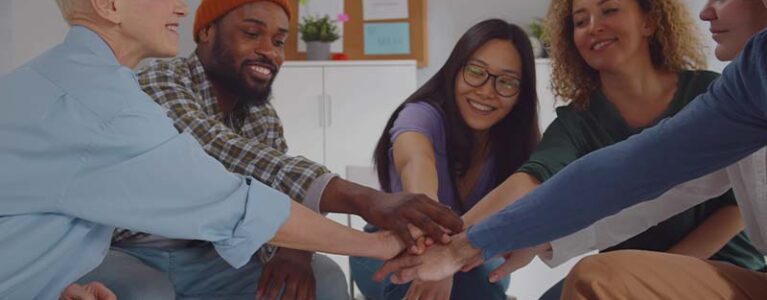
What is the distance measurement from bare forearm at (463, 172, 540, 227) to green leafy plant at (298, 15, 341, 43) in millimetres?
2431

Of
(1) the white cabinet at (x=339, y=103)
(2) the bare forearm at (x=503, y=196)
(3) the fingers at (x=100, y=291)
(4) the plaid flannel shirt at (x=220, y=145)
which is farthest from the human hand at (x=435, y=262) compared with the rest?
(1) the white cabinet at (x=339, y=103)

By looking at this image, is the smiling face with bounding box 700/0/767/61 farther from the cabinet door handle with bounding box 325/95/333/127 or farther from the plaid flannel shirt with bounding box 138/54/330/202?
the cabinet door handle with bounding box 325/95/333/127

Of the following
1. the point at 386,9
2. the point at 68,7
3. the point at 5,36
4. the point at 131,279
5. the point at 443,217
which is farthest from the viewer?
the point at 386,9

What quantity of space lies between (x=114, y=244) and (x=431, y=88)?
32.4 inches

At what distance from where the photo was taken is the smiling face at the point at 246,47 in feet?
5.49

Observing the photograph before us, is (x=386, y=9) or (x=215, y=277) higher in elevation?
(x=386, y=9)

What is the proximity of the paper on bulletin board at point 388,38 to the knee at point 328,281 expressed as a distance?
8.07 feet

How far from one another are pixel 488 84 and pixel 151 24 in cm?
86

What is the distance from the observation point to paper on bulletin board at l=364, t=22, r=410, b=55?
13.0 feet

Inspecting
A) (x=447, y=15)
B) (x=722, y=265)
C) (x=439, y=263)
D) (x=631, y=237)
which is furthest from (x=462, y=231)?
(x=447, y=15)

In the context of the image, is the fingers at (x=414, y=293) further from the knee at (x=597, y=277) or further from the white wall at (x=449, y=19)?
the white wall at (x=449, y=19)

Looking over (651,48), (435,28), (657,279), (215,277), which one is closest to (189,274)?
(215,277)

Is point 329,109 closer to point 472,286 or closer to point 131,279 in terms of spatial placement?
point 472,286

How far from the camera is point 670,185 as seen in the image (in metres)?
1.15
